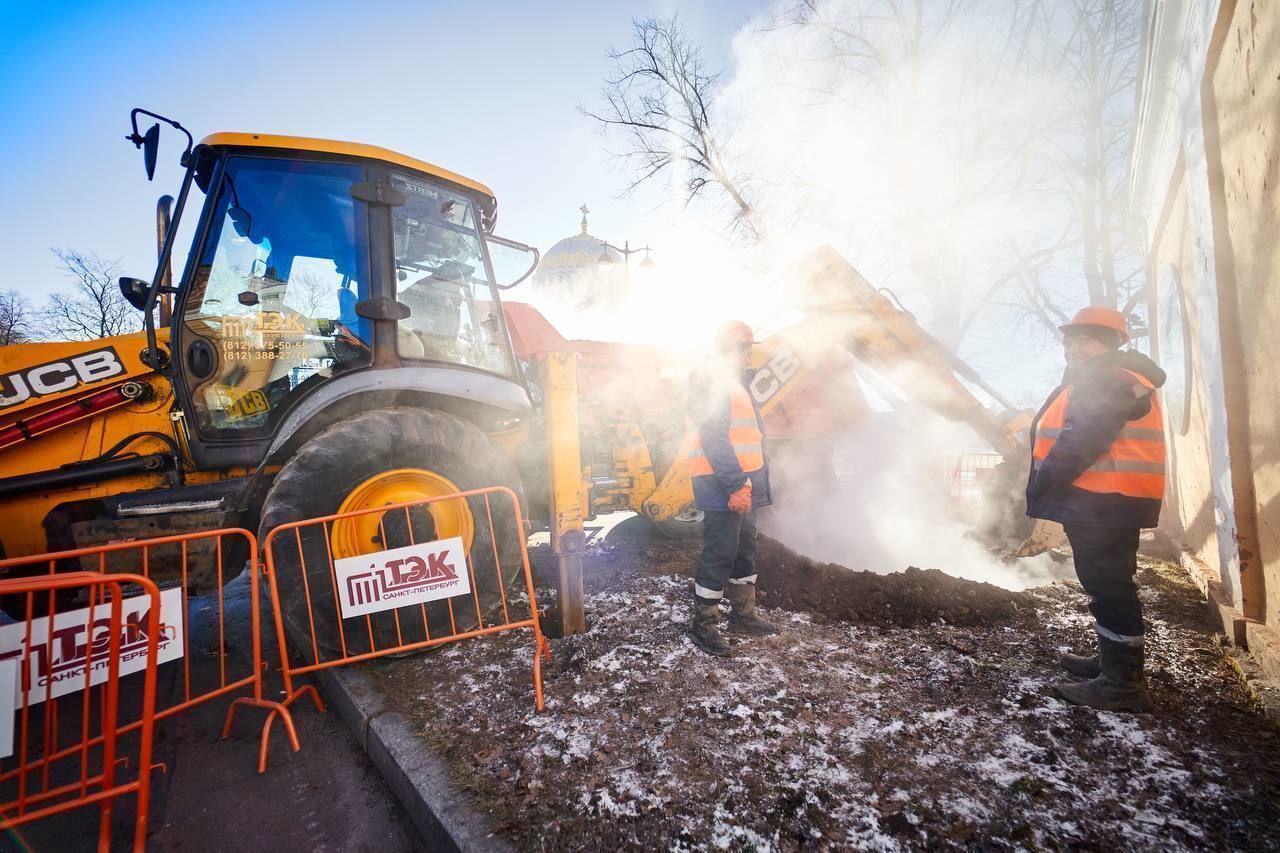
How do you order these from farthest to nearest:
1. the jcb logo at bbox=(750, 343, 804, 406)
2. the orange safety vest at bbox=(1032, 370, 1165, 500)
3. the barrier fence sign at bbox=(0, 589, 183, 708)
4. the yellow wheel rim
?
the jcb logo at bbox=(750, 343, 804, 406), the yellow wheel rim, the orange safety vest at bbox=(1032, 370, 1165, 500), the barrier fence sign at bbox=(0, 589, 183, 708)

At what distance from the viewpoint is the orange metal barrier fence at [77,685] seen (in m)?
1.82

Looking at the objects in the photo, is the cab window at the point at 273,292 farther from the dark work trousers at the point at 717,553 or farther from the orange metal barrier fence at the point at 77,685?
the dark work trousers at the point at 717,553

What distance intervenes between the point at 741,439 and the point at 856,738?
1817 millimetres

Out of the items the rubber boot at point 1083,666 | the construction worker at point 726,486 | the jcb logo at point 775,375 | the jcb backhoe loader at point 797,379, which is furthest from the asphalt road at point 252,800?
the jcb logo at point 775,375

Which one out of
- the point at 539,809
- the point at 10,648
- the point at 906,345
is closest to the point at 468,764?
the point at 539,809

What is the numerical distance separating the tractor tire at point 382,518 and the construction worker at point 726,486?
127cm

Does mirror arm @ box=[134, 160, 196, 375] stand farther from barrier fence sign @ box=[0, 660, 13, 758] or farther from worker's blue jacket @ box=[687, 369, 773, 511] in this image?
worker's blue jacket @ box=[687, 369, 773, 511]

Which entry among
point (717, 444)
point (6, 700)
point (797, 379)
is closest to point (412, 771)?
point (6, 700)

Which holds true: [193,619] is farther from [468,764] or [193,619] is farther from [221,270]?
[468,764]

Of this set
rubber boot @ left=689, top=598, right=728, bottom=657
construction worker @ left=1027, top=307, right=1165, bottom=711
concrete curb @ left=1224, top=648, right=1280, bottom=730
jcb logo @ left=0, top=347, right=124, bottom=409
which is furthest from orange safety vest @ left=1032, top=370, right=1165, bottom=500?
jcb logo @ left=0, top=347, right=124, bottom=409

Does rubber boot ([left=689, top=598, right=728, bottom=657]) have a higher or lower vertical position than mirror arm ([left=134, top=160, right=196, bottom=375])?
lower

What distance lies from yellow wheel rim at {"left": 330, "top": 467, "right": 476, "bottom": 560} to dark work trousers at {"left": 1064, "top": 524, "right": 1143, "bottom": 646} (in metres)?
3.49

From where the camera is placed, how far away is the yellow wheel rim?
10.4 ft

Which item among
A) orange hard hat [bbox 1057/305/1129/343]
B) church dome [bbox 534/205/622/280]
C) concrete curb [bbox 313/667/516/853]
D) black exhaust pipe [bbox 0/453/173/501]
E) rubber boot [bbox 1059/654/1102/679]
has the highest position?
church dome [bbox 534/205/622/280]
